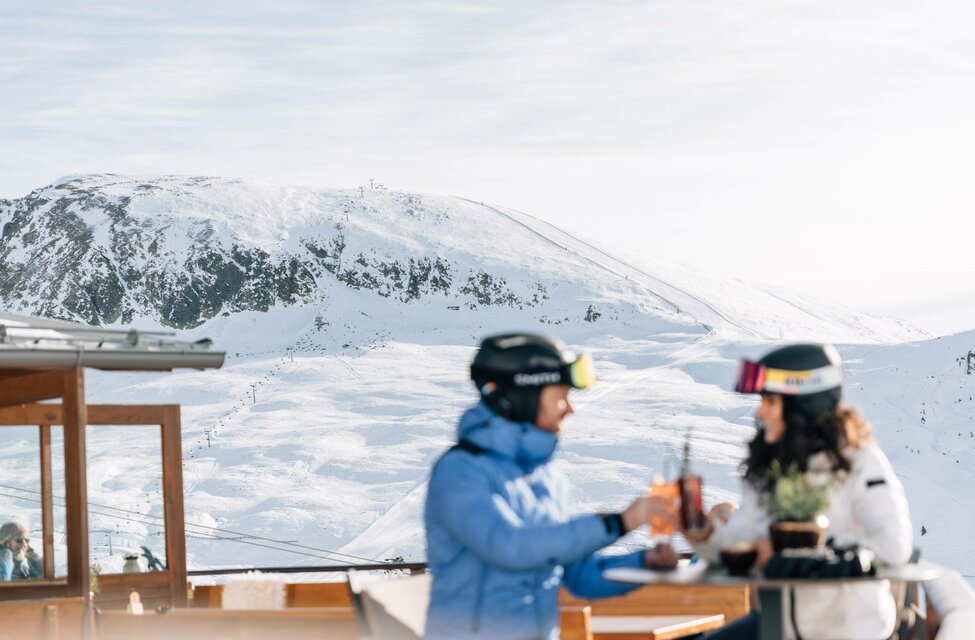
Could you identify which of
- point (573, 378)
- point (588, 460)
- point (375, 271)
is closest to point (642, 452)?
point (588, 460)

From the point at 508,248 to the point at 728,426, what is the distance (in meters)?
65.1

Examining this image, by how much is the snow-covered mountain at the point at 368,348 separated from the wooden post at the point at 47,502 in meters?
0.22

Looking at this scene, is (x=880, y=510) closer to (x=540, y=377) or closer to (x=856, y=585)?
(x=856, y=585)

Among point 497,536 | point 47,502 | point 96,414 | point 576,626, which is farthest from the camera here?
point 96,414

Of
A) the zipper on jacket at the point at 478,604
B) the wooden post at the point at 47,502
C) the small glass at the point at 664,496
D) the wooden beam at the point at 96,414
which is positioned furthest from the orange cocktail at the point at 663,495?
the wooden beam at the point at 96,414

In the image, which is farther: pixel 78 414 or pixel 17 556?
pixel 17 556

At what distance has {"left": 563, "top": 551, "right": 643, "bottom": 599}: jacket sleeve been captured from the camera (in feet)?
12.0

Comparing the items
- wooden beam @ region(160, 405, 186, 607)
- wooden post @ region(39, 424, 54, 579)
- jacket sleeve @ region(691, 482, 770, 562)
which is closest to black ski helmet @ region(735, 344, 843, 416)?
jacket sleeve @ region(691, 482, 770, 562)

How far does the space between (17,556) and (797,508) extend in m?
7.49

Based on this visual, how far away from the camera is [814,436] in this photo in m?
3.59

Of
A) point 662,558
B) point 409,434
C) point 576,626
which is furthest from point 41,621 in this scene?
point 409,434

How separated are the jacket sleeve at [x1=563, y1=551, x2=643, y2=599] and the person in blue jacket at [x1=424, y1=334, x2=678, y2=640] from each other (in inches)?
7.8

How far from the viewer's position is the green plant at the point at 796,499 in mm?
3434

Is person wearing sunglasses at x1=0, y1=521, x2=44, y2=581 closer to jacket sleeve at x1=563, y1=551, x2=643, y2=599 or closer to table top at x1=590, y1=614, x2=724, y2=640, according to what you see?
table top at x1=590, y1=614, x2=724, y2=640
